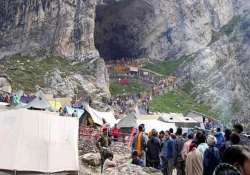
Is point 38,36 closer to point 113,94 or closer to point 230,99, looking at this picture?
point 113,94

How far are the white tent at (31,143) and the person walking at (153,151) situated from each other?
3.08m

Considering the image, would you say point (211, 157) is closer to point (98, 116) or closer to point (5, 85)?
point (98, 116)

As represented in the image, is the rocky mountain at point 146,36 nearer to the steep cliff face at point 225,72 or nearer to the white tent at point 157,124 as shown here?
the steep cliff face at point 225,72

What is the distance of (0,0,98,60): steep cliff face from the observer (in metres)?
59.2

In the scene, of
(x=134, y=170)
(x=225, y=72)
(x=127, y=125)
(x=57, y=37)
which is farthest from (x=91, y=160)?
(x=225, y=72)

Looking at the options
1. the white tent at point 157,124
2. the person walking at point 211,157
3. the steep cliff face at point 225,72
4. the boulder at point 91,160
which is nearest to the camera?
the person walking at point 211,157

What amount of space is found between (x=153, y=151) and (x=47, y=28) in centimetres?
4755

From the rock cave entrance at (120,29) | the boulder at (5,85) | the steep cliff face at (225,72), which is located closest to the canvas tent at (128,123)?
the boulder at (5,85)

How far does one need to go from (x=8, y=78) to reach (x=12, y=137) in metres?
40.1

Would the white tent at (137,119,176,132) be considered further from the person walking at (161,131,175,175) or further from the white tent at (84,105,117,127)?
the person walking at (161,131,175,175)

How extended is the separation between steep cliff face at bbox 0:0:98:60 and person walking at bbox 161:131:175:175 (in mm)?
44819

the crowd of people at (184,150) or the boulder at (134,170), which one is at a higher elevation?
the crowd of people at (184,150)

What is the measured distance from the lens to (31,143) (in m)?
12.8

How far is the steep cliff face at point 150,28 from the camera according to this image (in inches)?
2968
